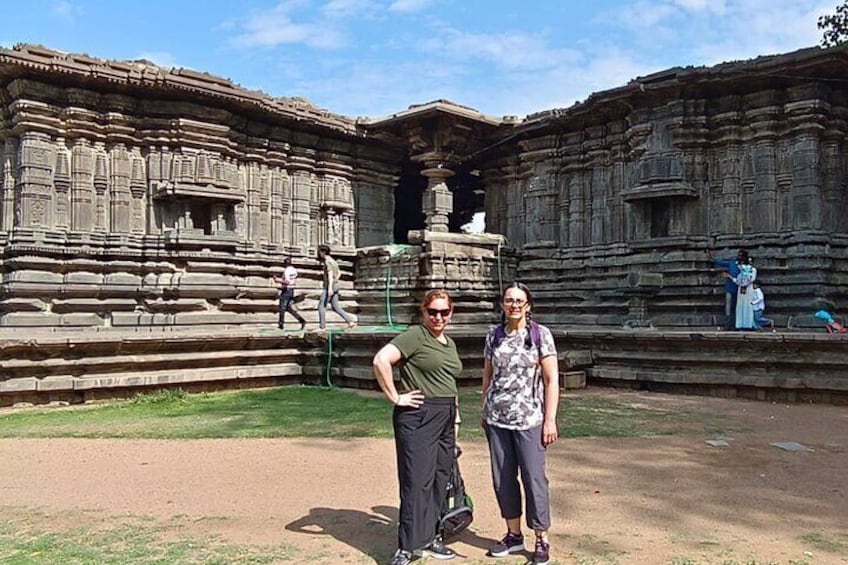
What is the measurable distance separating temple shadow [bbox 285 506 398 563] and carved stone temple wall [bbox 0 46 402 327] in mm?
11172

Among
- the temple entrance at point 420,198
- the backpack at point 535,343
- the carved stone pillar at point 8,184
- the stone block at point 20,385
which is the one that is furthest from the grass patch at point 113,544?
the temple entrance at point 420,198

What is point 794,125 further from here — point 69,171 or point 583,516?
point 69,171

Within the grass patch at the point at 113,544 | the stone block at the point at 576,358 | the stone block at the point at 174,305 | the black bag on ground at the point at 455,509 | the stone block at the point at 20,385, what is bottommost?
the grass patch at the point at 113,544

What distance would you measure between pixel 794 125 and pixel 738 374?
743 cm

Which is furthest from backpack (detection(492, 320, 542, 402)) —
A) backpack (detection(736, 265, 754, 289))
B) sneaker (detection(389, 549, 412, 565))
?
backpack (detection(736, 265, 754, 289))

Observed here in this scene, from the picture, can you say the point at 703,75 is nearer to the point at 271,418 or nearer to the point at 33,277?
the point at 271,418

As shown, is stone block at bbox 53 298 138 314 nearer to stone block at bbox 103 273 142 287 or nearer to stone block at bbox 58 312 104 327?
stone block at bbox 58 312 104 327

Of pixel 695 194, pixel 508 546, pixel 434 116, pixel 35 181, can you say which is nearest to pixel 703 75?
pixel 695 194

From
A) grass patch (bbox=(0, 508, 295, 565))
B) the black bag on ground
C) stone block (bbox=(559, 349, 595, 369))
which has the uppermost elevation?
stone block (bbox=(559, 349, 595, 369))

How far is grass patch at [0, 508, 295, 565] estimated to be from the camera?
11.8 feet

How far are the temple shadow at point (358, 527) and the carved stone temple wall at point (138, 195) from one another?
11.2 meters

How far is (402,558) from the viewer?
11.7 ft

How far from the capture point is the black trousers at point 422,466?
11.9ft

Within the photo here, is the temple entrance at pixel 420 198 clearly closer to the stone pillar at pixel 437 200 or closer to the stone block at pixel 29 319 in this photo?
the stone pillar at pixel 437 200
